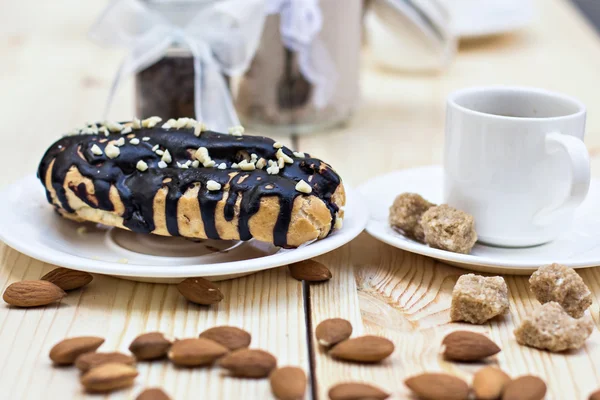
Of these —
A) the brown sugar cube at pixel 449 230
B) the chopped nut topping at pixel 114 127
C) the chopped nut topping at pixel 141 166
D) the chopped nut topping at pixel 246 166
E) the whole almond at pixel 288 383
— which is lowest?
the whole almond at pixel 288 383

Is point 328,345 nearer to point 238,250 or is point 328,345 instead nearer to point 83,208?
point 238,250

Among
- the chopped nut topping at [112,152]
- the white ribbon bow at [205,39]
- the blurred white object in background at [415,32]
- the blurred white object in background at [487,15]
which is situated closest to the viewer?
the chopped nut topping at [112,152]

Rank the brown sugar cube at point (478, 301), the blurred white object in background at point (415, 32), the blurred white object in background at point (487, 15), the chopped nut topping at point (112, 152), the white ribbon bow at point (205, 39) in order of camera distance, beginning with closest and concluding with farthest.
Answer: the brown sugar cube at point (478, 301), the chopped nut topping at point (112, 152), the white ribbon bow at point (205, 39), the blurred white object in background at point (415, 32), the blurred white object in background at point (487, 15)

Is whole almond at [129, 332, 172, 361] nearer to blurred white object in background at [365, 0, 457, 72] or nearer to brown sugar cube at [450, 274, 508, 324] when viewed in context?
brown sugar cube at [450, 274, 508, 324]

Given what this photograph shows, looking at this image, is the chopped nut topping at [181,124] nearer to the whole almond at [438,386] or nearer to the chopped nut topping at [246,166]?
the chopped nut topping at [246,166]

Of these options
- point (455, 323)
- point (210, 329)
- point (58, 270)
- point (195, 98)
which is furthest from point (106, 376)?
point (195, 98)

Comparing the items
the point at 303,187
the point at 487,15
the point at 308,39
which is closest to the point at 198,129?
the point at 303,187

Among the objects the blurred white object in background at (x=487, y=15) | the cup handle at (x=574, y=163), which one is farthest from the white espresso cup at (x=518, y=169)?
the blurred white object in background at (x=487, y=15)

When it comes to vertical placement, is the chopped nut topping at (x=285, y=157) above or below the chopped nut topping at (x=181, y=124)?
below
